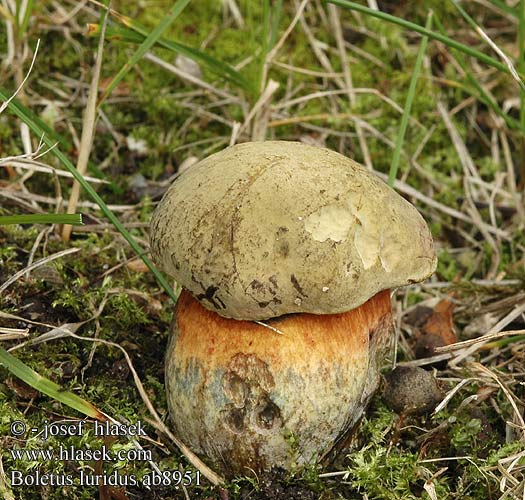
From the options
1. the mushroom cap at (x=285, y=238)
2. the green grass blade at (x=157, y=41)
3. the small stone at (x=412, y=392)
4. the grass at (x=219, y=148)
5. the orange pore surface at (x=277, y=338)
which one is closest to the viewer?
the mushroom cap at (x=285, y=238)

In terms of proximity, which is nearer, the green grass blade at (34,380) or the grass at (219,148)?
the green grass blade at (34,380)

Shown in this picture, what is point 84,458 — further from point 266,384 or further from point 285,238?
point 285,238

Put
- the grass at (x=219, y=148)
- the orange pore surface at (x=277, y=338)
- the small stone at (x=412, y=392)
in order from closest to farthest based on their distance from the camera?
the orange pore surface at (x=277, y=338) → the grass at (x=219, y=148) → the small stone at (x=412, y=392)

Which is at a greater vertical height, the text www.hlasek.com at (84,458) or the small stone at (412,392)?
the small stone at (412,392)

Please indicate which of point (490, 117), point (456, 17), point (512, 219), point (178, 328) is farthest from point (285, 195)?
point (456, 17)

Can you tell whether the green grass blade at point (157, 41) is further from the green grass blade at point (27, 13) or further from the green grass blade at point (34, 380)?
the green grass blade at point (34, 380)

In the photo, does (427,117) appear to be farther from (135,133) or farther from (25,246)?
(25,246)
